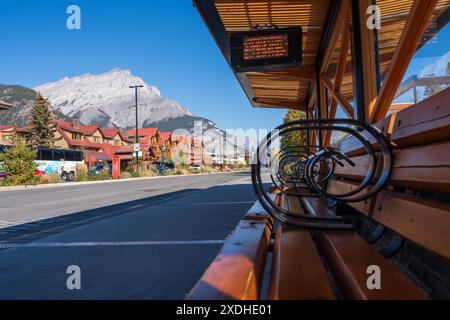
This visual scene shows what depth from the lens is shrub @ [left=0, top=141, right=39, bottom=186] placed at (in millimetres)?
26094

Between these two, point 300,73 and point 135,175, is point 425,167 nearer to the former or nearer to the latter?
point 300,73

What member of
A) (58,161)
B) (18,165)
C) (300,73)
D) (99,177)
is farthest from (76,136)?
(300,73)

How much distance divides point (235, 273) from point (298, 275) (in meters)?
0.24

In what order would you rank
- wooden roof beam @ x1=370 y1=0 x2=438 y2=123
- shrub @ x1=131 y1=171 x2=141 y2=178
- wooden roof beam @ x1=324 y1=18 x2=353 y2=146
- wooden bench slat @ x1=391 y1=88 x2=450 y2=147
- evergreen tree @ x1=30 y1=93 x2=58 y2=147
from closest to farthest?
1. wooden bench slat @ x1=391 y1=88 x2=450 y2=147
2. wooden roof beam @ x1=370 y1=0 x2=438 y2=123
3. wooden roof beam @ x1=324 y1=18 x2=353 y2=146
4. shrub @ x1=131 y1=171 x2=141 y2=178
5. evergreen tree @ x1=30 y1=93 x2=58 y2=147

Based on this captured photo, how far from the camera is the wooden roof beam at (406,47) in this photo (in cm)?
246

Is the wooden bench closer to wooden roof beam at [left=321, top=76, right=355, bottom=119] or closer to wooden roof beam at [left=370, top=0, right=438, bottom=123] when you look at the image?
wooden roof beam at [left=370, top=0, right=438, bottom=123]

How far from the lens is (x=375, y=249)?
1752 millimetres

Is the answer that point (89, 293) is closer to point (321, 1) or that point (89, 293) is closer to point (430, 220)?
point (430, 220)

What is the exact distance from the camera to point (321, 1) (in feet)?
Answer: 18.4

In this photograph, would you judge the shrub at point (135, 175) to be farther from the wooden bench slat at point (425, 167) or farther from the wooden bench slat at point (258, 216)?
the wooden bench slat at point (425, 167)

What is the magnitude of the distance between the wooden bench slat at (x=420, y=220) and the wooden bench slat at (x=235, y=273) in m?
0.66

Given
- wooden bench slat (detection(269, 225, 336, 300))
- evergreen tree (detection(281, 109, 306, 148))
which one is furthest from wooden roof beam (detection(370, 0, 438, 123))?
evergreen tree (detection(281, 109, 306, 148))
